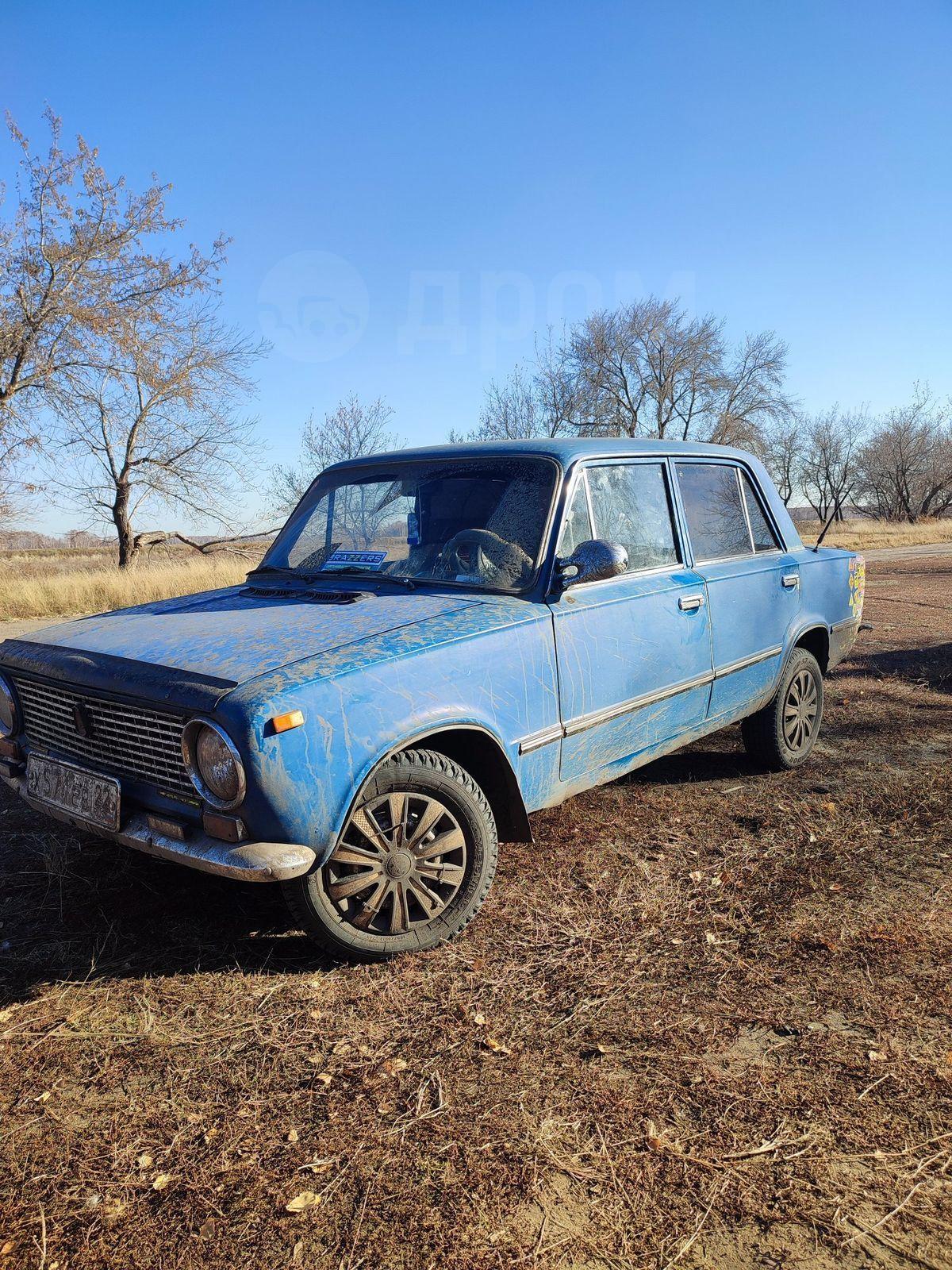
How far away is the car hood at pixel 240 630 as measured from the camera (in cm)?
268

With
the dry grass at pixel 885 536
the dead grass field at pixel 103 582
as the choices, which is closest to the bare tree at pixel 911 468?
the dry grass at pixel 885 536

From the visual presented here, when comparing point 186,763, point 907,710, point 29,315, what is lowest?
point 907,710

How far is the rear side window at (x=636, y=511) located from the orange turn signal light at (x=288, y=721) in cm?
173

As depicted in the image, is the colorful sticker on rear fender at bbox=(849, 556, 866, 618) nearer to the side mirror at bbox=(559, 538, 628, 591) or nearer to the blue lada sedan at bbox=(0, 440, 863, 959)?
the blue lada sedan at bbox=(0, 440, 863, 959)

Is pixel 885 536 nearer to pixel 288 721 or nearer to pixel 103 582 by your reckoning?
pixel 103 582

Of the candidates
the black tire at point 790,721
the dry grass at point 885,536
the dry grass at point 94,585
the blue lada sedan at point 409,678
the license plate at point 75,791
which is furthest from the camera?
the dry grass at point 885,536

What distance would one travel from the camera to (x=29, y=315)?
16.5 meters

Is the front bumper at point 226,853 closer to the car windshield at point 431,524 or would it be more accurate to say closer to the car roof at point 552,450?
the car windshield at point 431,524

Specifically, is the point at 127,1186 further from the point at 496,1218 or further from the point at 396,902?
the point at 396,902

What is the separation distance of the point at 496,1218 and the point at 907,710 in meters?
5.50

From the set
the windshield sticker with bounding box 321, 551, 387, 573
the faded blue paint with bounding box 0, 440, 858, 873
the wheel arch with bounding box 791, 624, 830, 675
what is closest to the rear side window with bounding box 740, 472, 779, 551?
the faded blue paint with bounding box 0, 440, 858, 873

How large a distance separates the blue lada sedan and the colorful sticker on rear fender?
4.14 ft

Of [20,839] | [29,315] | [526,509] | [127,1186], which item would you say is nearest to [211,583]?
[29,315]

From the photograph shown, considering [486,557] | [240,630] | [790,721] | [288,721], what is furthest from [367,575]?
[790,721]
